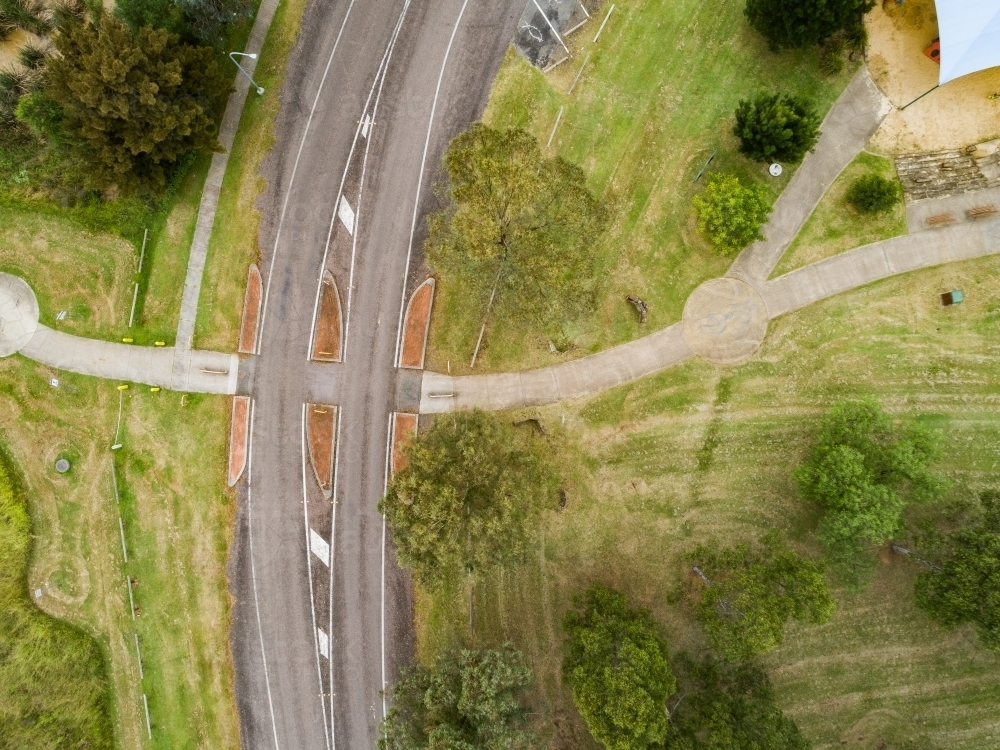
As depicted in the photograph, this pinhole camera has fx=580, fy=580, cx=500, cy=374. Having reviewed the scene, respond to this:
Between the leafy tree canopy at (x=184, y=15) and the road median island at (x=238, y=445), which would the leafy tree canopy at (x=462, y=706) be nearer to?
the road median island at (x=238, y=445)

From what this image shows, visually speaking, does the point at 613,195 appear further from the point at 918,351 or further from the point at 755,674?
the point at 755,674

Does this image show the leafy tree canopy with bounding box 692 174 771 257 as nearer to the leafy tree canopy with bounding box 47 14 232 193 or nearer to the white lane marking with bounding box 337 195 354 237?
the white lane marking with bounding box 337 195 354 237

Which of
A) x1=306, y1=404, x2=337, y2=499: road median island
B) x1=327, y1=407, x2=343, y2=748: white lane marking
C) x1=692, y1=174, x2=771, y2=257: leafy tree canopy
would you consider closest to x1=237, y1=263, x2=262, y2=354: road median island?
x1=306, y1=404, x2=337, y2=499: road median island

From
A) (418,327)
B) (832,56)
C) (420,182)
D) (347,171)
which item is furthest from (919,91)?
(347,171)

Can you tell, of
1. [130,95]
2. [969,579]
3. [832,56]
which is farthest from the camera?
[832,56]

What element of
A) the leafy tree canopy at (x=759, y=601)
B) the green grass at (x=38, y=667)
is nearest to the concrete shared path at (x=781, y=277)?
the leafy tree canopy at (x=759, y=601)

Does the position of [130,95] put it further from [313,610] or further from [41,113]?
[313,610]
